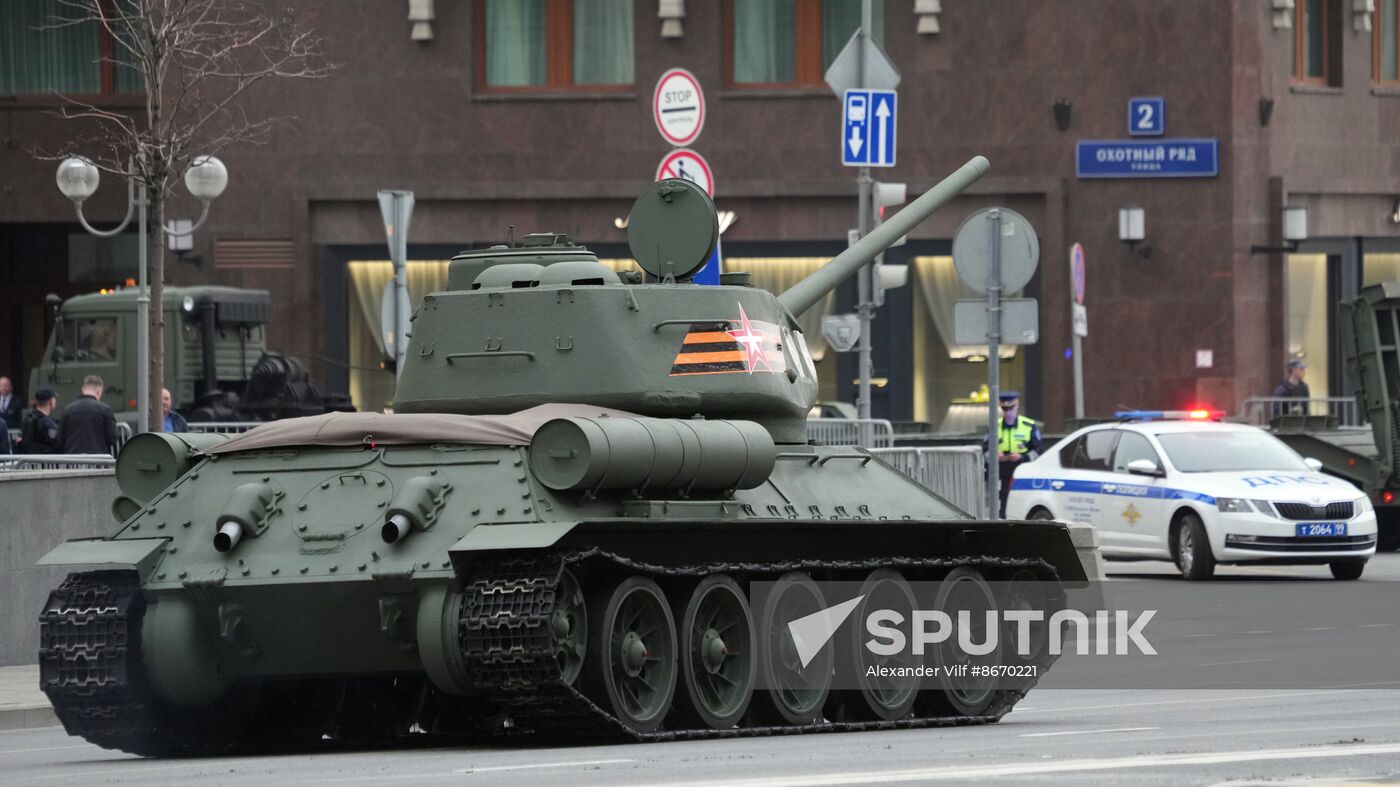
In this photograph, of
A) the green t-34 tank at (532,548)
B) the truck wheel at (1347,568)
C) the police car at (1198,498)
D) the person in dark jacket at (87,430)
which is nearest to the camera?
the green t-34 tank at (532,548)

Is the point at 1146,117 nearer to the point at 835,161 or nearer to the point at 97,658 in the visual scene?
the point at 835,161

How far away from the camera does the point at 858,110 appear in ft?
69.5

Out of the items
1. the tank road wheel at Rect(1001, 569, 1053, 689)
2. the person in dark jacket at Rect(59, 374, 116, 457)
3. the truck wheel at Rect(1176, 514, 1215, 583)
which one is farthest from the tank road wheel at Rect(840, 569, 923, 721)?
the person in dark jacket at Rect(59, 374, 116, 457)

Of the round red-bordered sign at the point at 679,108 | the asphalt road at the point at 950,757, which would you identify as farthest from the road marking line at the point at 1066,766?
the round red-bordered sign at the point at 679,108

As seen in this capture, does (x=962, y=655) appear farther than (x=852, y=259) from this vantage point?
No

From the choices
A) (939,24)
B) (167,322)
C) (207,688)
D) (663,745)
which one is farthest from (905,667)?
(939,24)

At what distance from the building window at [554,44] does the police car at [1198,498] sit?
39.9 ft

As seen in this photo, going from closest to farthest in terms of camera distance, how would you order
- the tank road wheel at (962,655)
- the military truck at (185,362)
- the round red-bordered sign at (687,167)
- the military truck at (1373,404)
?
the tank road wheel at (962,655) → the round red-bordered sign at (687,167) → the military truck at (1373,404) → the military truck at (185,362)

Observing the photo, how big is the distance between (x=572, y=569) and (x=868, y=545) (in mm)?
2510

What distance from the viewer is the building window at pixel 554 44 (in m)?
35.6

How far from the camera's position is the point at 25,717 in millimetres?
14375

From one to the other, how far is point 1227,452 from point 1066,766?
585 inches

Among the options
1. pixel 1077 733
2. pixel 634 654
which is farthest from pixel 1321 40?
pixel 634 654

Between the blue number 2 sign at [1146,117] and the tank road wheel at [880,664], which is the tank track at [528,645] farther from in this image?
the blue number 2 sign at [1146,117]
